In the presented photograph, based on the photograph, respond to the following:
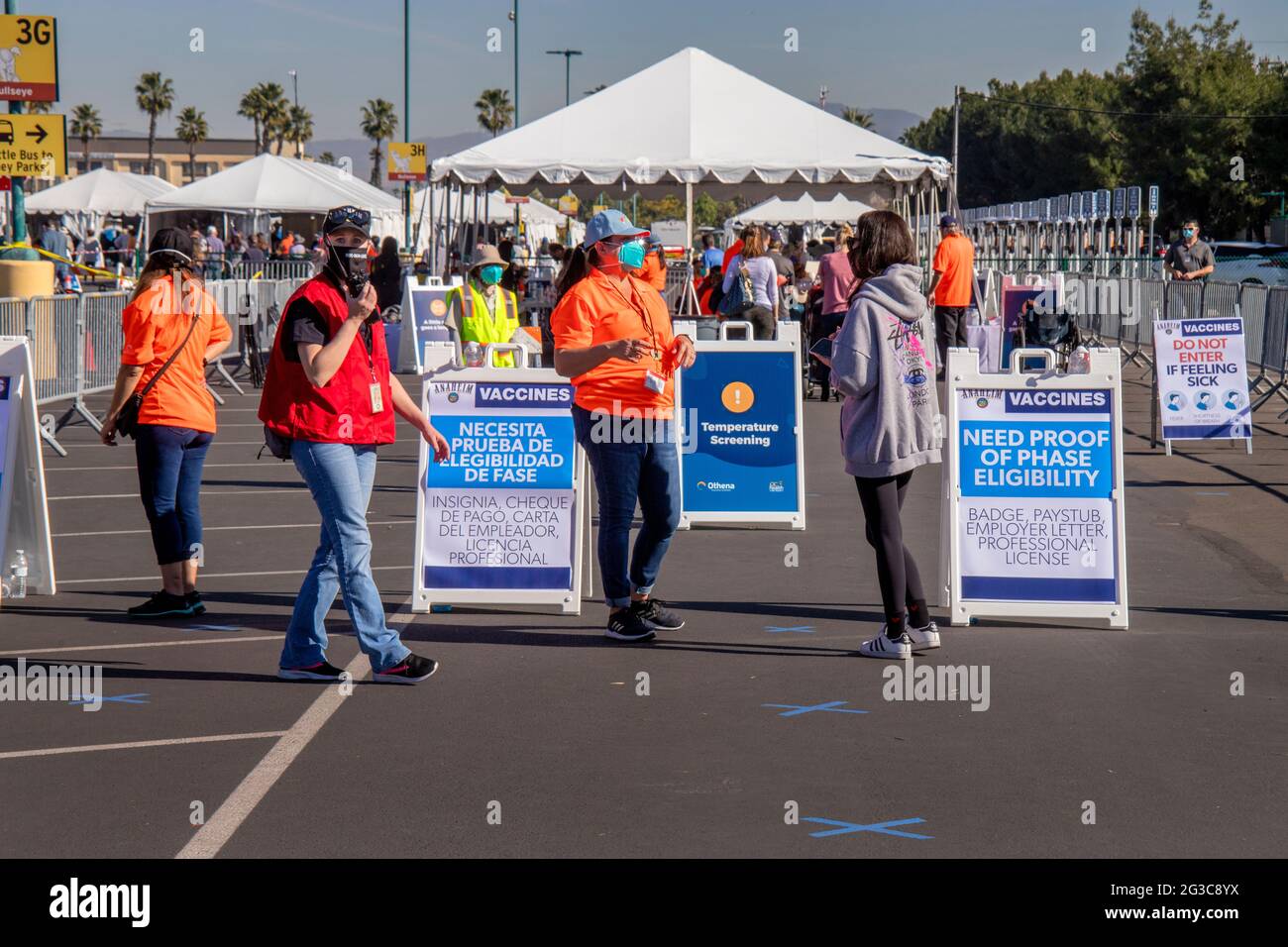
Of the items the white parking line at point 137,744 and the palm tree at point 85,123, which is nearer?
the white parking line at point 137,744

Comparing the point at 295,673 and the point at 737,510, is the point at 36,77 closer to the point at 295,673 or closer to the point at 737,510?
the point at 737,510

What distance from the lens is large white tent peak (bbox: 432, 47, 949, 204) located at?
21844 millimetres

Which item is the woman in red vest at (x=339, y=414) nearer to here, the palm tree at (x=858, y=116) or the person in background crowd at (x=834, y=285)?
the person in background crowd at (x=834, y=285)

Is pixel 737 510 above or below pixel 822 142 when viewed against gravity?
below

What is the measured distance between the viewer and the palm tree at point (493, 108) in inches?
4545

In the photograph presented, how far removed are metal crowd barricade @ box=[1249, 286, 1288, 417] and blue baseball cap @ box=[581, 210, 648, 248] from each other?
40.7 feet

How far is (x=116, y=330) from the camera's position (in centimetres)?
2172

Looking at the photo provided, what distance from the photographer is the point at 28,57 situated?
19.7 m

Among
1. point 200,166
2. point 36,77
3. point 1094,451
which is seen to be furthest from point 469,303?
point 200,166

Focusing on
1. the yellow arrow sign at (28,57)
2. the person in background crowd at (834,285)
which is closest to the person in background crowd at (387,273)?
the yellow arrow sign at (28,57)

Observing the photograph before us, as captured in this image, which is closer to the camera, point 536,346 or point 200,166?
point 536,346

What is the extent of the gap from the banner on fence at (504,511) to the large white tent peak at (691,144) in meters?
13.4

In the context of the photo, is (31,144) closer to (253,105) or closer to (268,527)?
(268,527)
